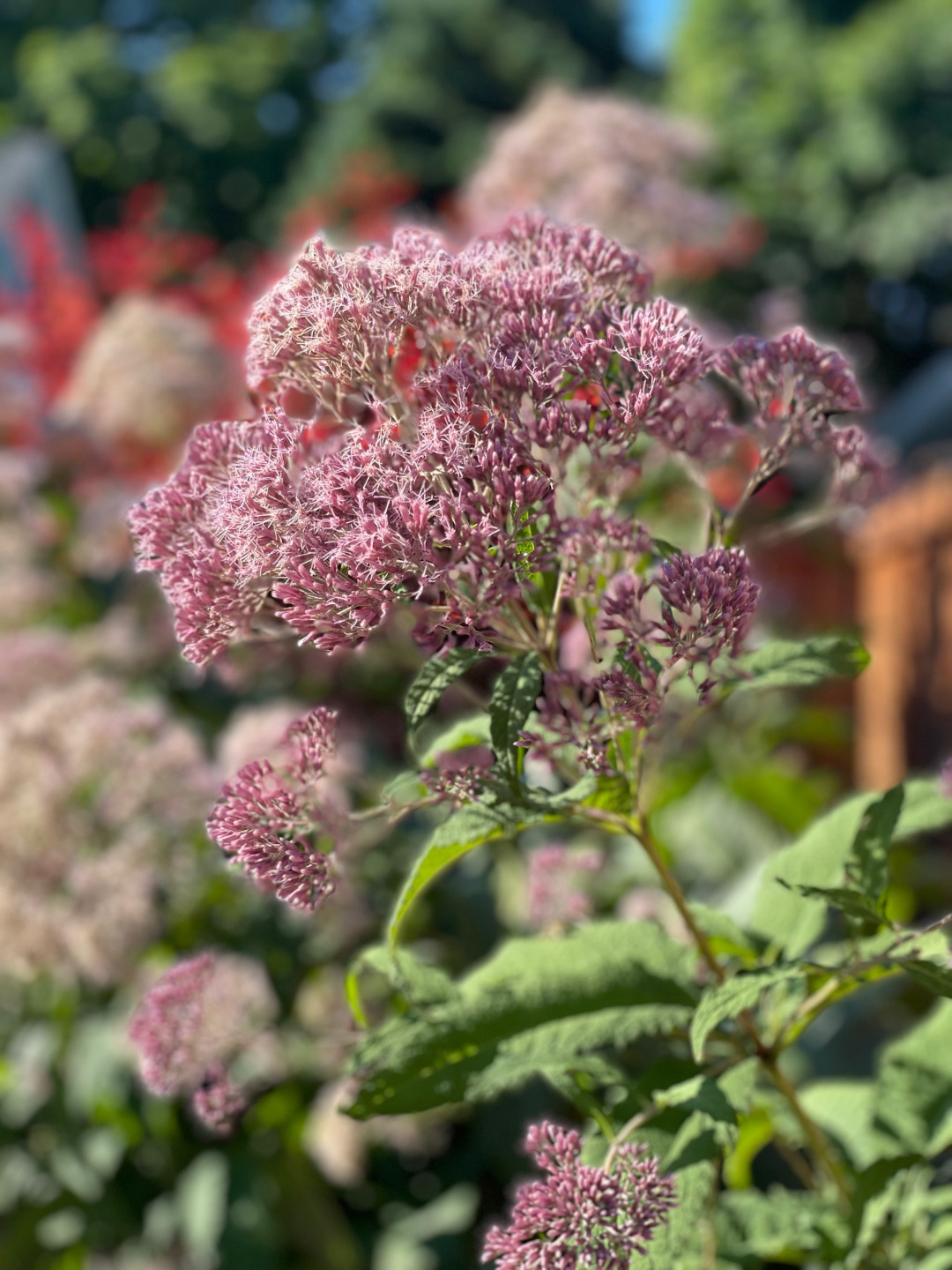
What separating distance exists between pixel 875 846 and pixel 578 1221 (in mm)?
323

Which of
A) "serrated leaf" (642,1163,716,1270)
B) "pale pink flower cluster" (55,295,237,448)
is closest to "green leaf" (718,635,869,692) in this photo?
"serrated leaf" (642,1163,716,1270)

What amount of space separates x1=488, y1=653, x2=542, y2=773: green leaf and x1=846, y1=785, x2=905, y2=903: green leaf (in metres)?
0.27

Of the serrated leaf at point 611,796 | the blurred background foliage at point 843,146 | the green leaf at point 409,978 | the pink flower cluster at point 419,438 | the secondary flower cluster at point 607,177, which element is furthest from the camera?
the blurred background foliage at point 843,146

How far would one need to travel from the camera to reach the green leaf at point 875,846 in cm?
79

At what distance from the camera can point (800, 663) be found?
0.83 meters

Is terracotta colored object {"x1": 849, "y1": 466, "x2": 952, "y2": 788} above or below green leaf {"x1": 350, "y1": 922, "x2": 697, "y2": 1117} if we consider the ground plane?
below

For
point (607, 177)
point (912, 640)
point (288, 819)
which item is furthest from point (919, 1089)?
point (912, 640)

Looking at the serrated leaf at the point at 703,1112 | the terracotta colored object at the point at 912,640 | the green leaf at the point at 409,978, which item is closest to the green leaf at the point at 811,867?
the serrated leaf at the point at 703,1112

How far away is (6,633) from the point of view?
7.80 ft

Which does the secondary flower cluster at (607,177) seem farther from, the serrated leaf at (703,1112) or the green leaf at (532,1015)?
the serrated leaf at (703,1112)

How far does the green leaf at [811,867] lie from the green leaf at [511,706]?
1.03 feet

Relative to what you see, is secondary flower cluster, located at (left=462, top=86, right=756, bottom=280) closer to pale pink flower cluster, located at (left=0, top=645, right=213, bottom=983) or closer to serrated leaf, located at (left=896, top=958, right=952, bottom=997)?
pale pink flower cluster, located at (left=0, top=645, right=213, bottom=983)

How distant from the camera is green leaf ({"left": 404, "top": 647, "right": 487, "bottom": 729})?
0.69 meters

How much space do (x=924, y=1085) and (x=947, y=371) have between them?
30.2 ft
